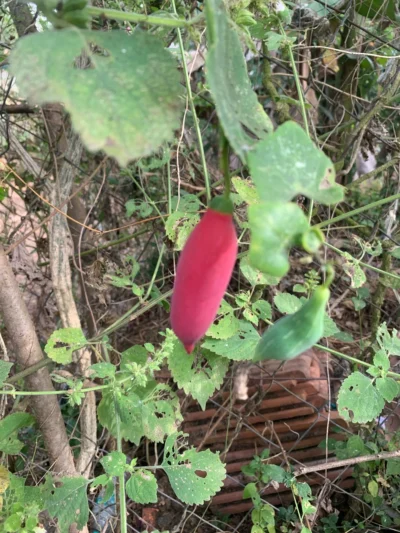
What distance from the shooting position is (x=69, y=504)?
2.85 feet

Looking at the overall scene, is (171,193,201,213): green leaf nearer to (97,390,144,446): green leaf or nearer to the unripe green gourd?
(97,390,144,446): green leaf

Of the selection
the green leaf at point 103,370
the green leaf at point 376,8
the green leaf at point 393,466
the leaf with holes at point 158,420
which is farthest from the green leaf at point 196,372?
the green leaf at point 376,8

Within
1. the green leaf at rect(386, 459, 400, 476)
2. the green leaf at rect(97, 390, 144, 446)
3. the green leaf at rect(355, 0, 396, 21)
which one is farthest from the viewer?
the green leaf at rect(355, 0, 396, 21)

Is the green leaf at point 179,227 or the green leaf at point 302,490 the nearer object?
the green leaf at point 179,227

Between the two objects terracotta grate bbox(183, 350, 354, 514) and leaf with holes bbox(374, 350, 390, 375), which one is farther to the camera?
terracotta grate bbox(183, 350, 354, 514)

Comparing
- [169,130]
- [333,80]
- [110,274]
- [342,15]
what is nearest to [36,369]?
[110,274]

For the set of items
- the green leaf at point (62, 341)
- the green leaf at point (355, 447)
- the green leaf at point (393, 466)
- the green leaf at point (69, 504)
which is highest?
the green leaf at point (62, 341)

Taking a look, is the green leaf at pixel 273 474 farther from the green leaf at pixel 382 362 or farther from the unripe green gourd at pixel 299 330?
the unripe green gourd at pixel 299 330

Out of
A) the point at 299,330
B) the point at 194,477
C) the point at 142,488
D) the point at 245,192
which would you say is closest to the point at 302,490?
the point at 194,477

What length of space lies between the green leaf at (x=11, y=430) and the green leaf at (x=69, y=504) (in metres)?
0.14

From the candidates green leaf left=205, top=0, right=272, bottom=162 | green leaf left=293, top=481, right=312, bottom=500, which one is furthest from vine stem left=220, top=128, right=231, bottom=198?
green leaf left=293, top=481, right=312, bottom=500

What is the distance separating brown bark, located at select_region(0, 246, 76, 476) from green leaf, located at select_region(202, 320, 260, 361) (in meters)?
0.33

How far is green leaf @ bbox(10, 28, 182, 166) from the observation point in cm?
33

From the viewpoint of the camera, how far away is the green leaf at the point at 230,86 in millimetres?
332
